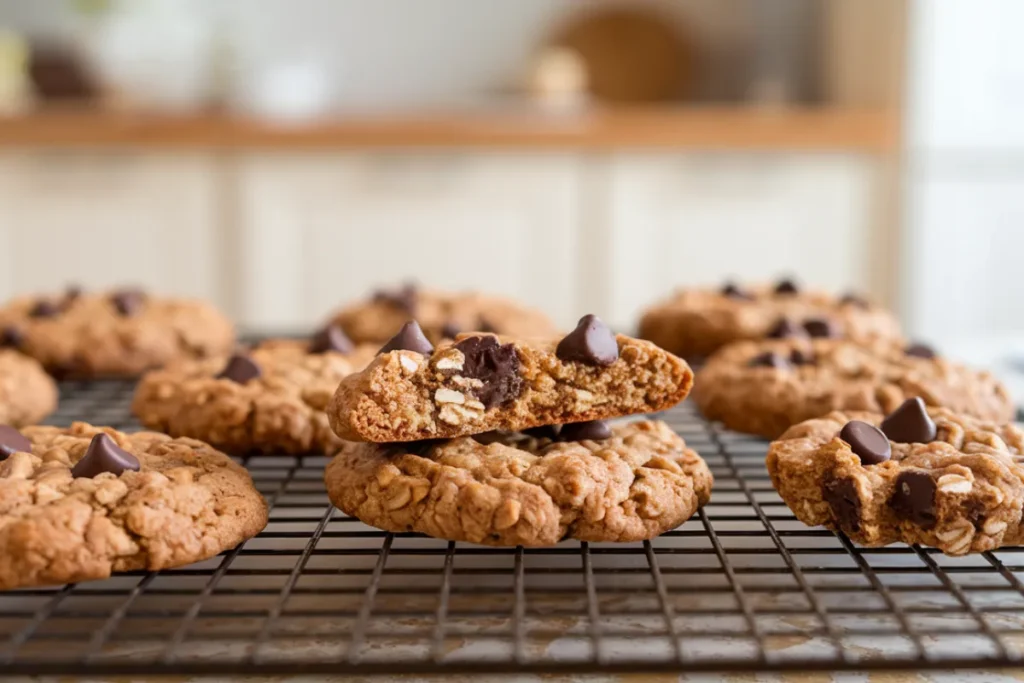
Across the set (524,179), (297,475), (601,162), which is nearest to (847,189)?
(601,162)

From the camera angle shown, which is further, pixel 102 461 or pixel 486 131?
pixel 486 131

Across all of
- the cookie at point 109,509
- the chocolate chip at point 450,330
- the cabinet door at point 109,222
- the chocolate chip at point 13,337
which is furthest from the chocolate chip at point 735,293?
the cabinet door at point 109,222

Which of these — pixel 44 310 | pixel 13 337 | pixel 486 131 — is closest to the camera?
pixel 13 337

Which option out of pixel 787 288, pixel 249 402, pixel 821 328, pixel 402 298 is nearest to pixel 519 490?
pixel 249 402

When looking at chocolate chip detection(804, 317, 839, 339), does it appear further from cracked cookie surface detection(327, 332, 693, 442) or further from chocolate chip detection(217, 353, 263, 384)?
chocolate chip detection(217, 353, 263, 384)

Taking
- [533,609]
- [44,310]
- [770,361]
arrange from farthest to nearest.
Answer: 1. [44,310]
2. [770,361]
3. [533,609]

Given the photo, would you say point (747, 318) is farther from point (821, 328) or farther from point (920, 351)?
point (920, 351)

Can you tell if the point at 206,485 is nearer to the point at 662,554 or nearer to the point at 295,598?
the point at 295,598
